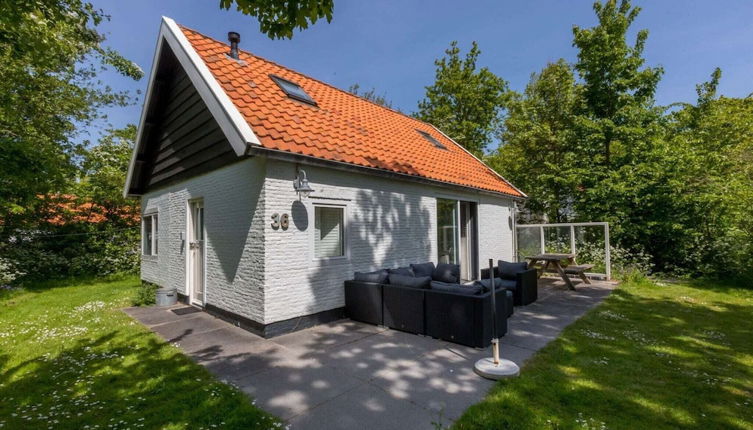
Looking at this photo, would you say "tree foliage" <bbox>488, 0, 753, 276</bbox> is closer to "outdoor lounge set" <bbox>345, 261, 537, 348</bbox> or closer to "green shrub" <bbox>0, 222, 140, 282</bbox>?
"outdoor lounge set" <bbox>345, 261, 537, 348</bbox>

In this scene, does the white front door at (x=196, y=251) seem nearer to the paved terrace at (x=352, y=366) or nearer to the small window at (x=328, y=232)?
the paved terrace at (x=352, y=366)

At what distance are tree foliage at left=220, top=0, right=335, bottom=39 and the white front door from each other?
4970mm

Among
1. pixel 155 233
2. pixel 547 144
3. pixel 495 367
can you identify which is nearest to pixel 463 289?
→ pixel 495 367

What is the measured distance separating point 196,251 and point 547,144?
1657cm

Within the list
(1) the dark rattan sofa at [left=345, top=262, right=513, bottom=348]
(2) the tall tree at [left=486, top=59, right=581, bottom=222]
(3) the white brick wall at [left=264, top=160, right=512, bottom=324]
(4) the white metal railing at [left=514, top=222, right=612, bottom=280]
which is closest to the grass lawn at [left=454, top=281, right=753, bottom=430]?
(1) the dark rattan sofa at [left=345, top=262, right=513, bottom=348]

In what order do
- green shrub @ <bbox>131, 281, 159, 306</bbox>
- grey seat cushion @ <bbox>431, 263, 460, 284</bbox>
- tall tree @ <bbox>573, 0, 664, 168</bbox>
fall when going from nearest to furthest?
grey seat cushion @ <bbox>431, 263, 460, 284</bbox> → green shrub @ <bbox>131, 281, 159, 306</bbox> → tall tree @ <bbox>573, 0, 664, 168</bbox>

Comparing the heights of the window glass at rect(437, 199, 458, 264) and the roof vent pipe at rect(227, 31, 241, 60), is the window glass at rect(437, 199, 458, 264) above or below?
below

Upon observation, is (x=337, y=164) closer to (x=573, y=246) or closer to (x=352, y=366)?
(x=352, y=366)

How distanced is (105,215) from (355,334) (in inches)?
589

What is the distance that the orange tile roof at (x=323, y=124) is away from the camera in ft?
19.7

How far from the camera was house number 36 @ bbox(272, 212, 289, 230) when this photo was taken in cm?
548

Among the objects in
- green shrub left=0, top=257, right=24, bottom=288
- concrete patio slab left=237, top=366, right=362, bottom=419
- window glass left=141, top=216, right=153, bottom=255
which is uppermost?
window glass left=141, top=216, right=153, bottom=255

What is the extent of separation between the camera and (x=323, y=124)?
23.8 feet

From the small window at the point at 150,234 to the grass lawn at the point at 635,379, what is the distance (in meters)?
10.4
